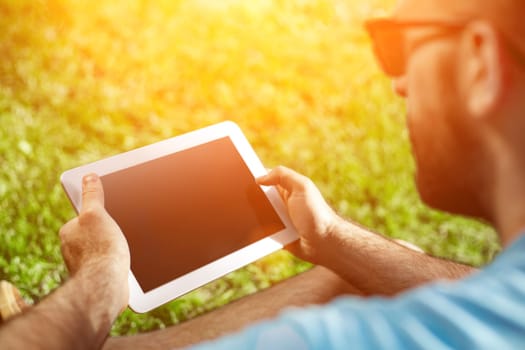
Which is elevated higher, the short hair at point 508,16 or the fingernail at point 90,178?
the short hair at point 508,16

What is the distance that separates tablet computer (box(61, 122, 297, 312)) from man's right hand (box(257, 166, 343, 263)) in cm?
3

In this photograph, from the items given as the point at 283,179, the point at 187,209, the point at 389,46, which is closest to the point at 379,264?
the point at 283,179

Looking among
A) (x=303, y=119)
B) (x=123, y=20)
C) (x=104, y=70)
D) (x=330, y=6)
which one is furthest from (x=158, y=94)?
(x=330, y=6)

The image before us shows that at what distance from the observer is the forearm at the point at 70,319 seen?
145cm

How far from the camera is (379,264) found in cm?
205

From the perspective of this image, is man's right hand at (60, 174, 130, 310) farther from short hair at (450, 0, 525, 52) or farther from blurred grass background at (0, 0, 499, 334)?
short hair at (450, 0, 525, 52)

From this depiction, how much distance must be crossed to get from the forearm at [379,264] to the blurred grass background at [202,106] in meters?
0.76

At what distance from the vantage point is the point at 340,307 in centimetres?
105

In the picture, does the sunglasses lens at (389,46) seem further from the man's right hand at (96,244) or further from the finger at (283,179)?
the man's right hand at (96,244)

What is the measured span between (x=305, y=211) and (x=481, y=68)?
100cm

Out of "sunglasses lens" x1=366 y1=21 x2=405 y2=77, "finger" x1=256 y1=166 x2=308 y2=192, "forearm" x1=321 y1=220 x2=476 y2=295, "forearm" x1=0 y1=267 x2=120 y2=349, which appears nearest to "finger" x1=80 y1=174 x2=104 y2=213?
"forearm" x1=0 y1=267 x2=120 y2=349

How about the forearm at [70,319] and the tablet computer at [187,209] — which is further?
the tablet computer at [187,209]

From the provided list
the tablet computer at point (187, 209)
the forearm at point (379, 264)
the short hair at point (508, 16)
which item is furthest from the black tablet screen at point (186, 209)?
the short hair at point (508, 16)

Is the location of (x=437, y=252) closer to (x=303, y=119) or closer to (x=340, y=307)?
(x=303, y=119)
